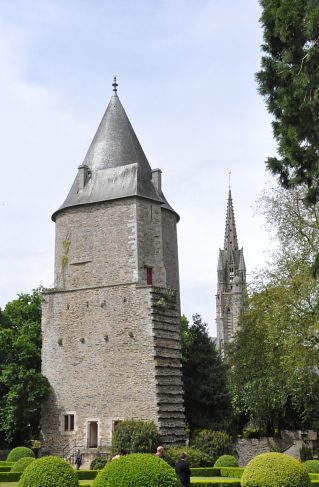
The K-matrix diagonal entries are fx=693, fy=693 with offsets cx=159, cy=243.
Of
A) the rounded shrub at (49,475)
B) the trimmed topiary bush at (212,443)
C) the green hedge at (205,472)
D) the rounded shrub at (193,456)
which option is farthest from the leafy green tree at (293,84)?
the trimmed topiary bush at (212,443)

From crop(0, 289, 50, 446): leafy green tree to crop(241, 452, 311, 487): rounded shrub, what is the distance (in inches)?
607

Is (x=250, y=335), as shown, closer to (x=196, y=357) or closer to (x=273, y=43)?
(x=196, y=357)

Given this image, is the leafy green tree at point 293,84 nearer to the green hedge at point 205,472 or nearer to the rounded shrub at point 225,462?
the green hedge at point 205,472

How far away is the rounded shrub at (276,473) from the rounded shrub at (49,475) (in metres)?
4.93

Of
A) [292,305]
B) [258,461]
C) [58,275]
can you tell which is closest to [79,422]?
[58,275]

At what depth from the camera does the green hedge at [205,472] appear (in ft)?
84.8

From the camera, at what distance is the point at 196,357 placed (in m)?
35.1

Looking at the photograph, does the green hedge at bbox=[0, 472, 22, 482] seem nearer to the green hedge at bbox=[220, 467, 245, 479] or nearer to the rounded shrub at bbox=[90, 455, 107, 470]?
the rounded shrub at bbox=[90, 455, 107, 470]

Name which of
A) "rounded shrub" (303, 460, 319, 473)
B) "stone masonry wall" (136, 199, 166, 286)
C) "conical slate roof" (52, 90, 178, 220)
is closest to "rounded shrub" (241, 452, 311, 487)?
"rounded shrub" (303, 460, 319, 473)

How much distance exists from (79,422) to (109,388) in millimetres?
2182

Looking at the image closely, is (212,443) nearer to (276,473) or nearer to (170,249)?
(170,249)

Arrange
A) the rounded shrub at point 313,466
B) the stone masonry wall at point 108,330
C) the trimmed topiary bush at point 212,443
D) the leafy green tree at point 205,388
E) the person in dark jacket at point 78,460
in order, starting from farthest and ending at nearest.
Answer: the leafy green tree at point 205,388 → the stone masonry wall at point 108,330 → the person in dark jacket at point 78,460 → the trimmed topiary bush at point 212,443 → the rounded shrub at point 313,466

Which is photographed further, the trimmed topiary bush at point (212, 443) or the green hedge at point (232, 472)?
the trimmed topiary bush at point (212, 443)

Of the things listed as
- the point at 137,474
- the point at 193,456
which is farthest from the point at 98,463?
the point at 137,474
